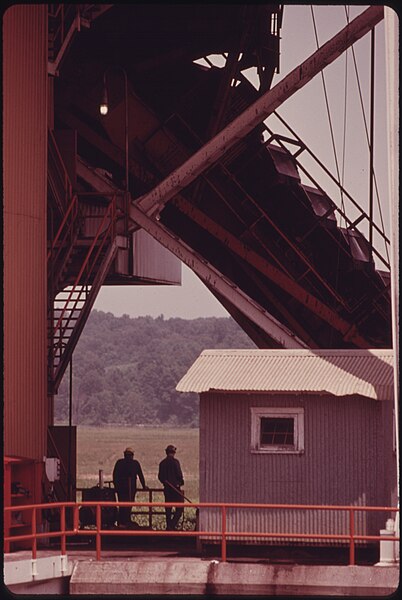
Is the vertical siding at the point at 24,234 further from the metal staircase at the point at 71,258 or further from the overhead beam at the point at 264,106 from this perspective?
the overhead beam at the point at 264,106

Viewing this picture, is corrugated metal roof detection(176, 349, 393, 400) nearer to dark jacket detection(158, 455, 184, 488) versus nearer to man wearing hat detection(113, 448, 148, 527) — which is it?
dark jacket detection(158, 455, 184, 488)

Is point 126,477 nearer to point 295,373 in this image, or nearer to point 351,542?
point 295,373

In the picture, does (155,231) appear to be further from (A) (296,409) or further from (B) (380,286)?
(A) (296,409)

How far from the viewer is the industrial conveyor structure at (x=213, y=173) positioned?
37.2m

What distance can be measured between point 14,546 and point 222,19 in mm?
16827

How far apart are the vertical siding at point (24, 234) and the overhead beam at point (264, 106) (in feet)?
19.0

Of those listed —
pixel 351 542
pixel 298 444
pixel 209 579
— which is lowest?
pixel 209 579

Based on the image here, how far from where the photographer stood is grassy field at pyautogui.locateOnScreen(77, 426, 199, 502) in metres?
120

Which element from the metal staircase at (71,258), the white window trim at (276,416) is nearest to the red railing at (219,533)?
the white window trim at (276,416)

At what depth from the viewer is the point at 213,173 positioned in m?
38.0

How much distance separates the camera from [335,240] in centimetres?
3750

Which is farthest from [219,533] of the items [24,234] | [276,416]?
[24,234]

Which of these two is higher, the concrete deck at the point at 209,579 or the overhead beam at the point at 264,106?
the overhead beam at the point at 264,106

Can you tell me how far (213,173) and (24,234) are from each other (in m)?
10.6
